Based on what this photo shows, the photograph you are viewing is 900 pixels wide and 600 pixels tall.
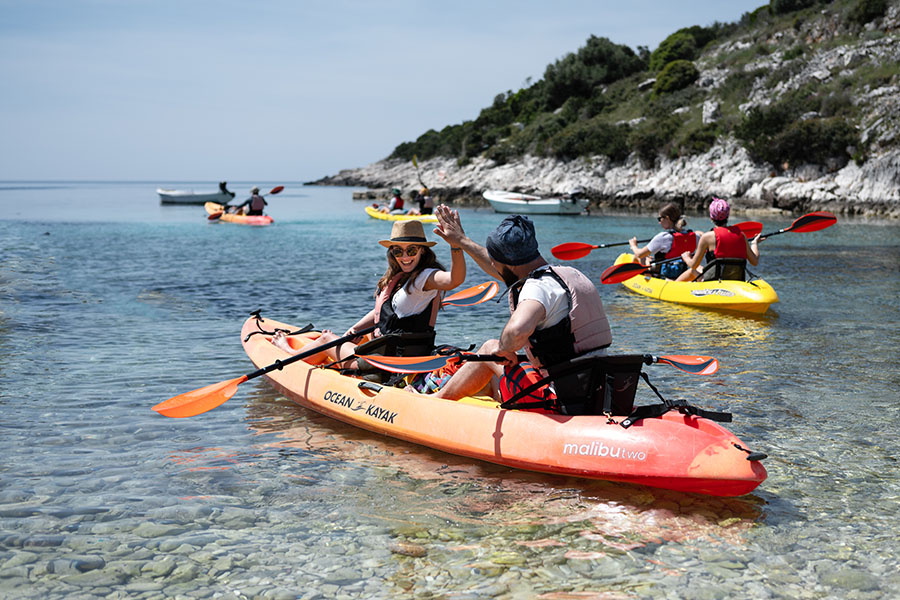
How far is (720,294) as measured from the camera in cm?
1138

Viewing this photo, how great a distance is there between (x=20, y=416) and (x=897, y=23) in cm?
4528

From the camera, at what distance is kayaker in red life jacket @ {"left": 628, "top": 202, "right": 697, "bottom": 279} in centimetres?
1191


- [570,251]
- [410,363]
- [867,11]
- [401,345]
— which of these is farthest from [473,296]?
[867,11]

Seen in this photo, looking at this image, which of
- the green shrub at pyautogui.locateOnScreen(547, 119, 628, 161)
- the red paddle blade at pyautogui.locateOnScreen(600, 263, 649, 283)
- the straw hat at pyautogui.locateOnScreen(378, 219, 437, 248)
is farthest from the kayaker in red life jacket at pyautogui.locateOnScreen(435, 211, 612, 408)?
the green shrub at pyautogui.locateOnScreen(547, 119, 628, 161)

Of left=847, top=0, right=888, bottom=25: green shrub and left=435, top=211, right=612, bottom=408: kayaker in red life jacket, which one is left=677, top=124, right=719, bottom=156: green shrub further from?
left=435, top=211, right=612, bottom=408: kayaker in red life jacket

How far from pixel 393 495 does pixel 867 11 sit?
46.7 metres

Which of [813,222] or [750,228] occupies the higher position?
[813,222]

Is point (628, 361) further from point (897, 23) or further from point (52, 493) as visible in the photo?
point (897, 23)

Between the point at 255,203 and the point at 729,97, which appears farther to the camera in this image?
the point at 729,97

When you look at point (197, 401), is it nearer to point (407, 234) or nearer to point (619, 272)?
point (407, 234)

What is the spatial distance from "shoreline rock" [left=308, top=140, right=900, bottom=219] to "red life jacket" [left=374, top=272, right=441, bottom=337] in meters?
29.2

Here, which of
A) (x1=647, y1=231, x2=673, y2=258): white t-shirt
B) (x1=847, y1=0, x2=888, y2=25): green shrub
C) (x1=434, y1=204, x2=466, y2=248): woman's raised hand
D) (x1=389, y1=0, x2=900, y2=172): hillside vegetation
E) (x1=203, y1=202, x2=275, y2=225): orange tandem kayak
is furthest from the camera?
(x1=847, y1=0, x2=888, y2=25): green shrub

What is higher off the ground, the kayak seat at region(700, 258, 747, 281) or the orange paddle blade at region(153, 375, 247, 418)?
the kayak seat at region(700, 258, 747, 281)

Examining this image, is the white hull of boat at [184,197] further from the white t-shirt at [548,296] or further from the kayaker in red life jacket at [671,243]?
the white t-shirt at [548,296]
